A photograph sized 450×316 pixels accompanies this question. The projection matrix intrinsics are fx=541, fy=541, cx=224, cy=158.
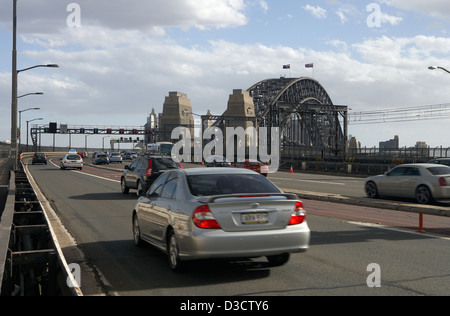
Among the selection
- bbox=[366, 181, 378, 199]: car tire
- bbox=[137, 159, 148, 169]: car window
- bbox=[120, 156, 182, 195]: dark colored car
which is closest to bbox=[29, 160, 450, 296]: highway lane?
bbox=[120, 156, 182, 195]: dark colored car

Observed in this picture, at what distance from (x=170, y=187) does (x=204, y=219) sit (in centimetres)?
162

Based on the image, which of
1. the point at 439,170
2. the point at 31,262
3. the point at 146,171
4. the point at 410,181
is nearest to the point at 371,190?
the point at 410,181

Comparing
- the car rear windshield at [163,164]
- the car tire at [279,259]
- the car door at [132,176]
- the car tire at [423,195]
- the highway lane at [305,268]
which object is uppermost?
the car rear windshield at [163,164]

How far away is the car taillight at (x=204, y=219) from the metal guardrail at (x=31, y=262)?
1.81 metres

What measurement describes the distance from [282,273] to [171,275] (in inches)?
63.7

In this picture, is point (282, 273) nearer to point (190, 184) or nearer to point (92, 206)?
point (190, 184)

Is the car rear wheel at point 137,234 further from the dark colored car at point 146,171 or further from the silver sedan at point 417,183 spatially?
the silver sedan at point 417,183

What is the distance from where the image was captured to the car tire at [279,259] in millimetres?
8312

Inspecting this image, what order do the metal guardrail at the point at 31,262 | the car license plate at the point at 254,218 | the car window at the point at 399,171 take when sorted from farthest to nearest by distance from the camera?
the car window at the point at 399,171 → the car license plate at the point at 254,218 → the metal guardrail at the point at 31,262

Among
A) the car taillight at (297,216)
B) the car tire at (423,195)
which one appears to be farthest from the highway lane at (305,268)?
the car tire at (423,195)

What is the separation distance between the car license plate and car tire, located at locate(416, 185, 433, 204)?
12.6 m
